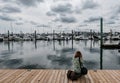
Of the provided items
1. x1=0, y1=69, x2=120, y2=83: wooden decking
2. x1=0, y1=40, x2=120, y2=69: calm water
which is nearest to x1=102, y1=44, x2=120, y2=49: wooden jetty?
x1=0, y1=40, x2=120, y2=69: calm water

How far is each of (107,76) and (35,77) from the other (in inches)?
132

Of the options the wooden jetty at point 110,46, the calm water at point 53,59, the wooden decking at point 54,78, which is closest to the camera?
the wooden decking at point 54,78

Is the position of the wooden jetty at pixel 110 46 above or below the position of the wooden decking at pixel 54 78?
below

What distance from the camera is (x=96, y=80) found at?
7.48 m

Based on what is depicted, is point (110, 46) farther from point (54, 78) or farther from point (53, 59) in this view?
point (54, 78)

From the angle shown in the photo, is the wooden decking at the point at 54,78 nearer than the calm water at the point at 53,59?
Yes

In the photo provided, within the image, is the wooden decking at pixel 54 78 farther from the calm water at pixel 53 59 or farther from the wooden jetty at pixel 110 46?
the wooden jetty at pixel 110 46

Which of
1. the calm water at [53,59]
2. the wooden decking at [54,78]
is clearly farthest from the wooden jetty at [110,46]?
the wooden decking at [54,78]

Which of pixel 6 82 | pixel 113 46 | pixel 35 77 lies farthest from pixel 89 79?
pixel 113 46

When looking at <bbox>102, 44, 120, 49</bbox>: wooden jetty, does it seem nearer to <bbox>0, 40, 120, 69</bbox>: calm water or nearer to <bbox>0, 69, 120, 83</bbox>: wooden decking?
<bbox>0, 40, 120, 69</bbox>: calm water

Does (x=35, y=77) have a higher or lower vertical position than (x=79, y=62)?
lower

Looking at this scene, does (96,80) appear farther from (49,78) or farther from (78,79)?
(49,78)

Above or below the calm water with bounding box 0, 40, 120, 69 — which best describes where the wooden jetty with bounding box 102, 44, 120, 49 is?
above

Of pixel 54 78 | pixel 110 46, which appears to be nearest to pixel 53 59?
pixel 54 78
